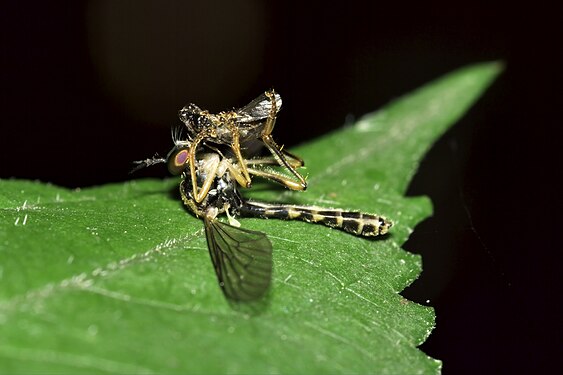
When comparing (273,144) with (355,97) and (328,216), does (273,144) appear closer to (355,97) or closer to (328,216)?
(328,216)

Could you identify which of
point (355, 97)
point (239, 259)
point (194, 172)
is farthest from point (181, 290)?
point (355, 97)

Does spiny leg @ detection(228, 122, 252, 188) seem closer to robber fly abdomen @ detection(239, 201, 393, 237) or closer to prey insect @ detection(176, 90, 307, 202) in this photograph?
prey insect @ detection(176, 90, 307, 202)

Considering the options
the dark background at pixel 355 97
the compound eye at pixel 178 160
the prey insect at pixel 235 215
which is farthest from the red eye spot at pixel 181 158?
the dark background at pixel 355 97

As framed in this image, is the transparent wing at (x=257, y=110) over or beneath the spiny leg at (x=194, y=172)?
over

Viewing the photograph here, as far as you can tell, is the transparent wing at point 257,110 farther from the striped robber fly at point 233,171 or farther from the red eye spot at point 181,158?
the red eye spot at point 181,158

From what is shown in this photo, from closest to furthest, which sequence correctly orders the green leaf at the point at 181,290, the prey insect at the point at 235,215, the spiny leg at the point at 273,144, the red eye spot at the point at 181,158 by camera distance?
the green leaf at the point at 181,290 → the prey insect at the point at 235,215 → the spiny leg at the point at 273,144 → the red eye spot at the point at 181,158

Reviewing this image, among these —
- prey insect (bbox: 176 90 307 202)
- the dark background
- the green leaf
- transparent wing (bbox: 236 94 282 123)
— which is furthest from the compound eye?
the dark background
